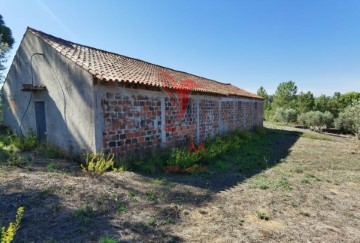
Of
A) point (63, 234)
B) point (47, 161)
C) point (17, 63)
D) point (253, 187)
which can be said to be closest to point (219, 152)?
point (253, 187)

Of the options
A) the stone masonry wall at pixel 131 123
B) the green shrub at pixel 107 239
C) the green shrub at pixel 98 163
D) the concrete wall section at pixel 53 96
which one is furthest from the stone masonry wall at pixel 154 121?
the green shrub at pixel 107 239

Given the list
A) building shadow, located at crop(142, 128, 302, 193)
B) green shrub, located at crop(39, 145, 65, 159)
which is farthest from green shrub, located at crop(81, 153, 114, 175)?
green shrub, located at crop(39, 145, 65, 159)

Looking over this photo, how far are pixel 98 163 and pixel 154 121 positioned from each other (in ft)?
8.76

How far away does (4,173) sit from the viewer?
5.62 m

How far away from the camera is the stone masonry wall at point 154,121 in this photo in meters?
6.78

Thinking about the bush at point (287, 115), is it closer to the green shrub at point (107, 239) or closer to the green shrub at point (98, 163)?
the green shrub at point (98, 163)

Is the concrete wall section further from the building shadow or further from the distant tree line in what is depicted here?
the distant tree line

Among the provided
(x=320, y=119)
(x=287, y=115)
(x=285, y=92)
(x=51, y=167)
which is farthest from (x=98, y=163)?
(x=285, y=92)

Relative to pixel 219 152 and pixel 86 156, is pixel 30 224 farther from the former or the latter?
pixel 219 152

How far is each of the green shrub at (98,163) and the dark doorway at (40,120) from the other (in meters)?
3.25

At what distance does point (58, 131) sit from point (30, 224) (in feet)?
15.7

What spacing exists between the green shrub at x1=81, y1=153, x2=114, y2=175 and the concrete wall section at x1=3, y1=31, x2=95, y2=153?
0.32 metres

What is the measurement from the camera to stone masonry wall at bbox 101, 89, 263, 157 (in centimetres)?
678

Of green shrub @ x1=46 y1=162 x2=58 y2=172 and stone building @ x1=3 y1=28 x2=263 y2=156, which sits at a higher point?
stone building @ x1=3 y1=28 x2=263 y2=156
